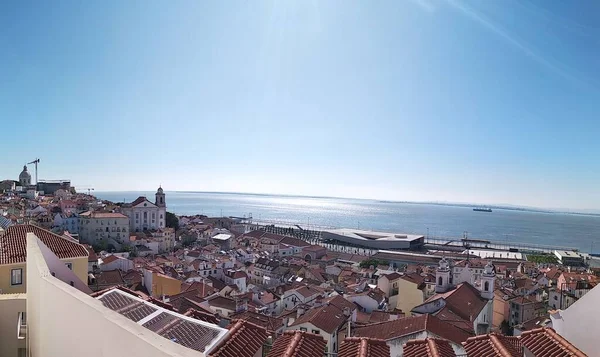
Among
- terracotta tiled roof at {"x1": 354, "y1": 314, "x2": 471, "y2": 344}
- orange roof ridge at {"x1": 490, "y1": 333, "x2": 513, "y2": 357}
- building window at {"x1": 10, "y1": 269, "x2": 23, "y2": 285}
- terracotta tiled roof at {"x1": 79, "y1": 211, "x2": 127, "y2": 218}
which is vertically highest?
orange roof ridge at {"x1": 490, "y1": 333, "x2": 513, "y2": 357}

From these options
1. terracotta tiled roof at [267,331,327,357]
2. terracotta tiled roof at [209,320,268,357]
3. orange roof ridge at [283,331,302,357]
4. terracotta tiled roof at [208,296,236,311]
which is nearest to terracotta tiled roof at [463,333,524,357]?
terracotta tiled roof at [267,331,327,357]

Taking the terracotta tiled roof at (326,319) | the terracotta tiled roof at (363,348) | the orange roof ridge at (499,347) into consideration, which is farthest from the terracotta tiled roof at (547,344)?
the terracotta tiled roof at (326,319)

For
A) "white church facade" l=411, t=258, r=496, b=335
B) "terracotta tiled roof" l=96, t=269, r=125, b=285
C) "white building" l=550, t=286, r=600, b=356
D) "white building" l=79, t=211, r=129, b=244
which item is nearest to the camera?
"white building" l=550, t=286, r=600, b=356

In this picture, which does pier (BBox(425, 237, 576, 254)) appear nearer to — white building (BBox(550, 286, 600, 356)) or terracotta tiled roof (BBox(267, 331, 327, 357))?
white building (BBox(550, 286, 600, 356))

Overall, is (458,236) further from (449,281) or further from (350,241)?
(449,281)

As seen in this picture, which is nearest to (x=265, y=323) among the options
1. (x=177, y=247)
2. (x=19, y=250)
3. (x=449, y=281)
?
(x=19, y=250)

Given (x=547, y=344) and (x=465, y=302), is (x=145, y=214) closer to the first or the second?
(x=465, y=302)
